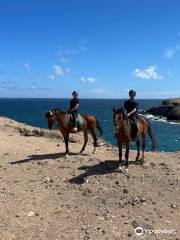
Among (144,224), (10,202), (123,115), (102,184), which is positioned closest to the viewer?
(144,224)

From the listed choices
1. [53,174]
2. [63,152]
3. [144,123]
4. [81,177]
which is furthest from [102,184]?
[63,152]

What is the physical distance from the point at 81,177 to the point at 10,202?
9.95ft

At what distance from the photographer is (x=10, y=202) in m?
12.9

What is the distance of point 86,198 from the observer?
1309 cm

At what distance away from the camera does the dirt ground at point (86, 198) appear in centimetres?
1096

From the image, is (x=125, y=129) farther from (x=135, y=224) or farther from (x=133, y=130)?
(x=135, y=224)

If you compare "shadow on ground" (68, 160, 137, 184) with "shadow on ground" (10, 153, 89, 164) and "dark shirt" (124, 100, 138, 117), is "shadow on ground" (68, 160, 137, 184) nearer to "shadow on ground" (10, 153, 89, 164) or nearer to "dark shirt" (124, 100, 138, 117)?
"dark shirt" (124, 100, 138, 117)

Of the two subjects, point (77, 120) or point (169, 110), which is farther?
point (169, 110)

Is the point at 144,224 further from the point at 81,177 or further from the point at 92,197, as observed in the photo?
the point at 81,177

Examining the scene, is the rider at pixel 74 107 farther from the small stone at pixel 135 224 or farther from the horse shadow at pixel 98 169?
the small stone at pixel 135 224

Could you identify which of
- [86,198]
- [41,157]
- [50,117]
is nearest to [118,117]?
[86,198]

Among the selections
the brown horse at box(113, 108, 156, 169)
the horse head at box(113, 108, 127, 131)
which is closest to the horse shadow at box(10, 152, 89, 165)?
the brown horse at box(113, 108, 156, 169)

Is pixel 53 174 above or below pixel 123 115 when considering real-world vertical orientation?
below

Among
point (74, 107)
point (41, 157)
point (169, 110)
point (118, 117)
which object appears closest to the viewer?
point (118, 117)
